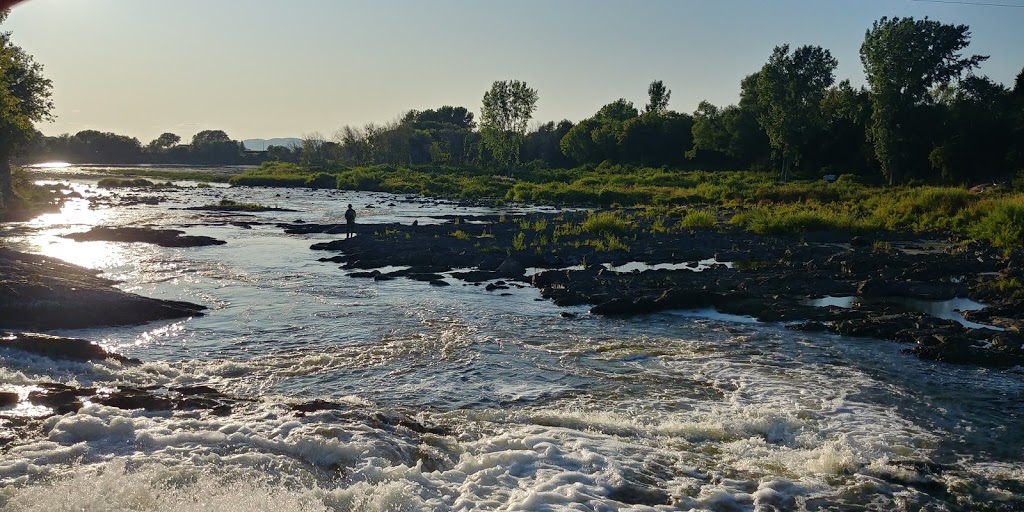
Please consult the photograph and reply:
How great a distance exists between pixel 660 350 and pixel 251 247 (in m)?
19.0

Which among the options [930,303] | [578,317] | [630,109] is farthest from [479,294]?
[630,109]

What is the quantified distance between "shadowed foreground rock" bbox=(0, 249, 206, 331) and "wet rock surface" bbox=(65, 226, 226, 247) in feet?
37.5

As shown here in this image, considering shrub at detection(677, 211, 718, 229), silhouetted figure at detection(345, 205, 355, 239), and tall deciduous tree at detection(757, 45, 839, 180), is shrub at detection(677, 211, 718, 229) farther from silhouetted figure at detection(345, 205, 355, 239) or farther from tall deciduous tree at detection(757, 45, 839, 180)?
A: tall deciduous tree at detection(757, 45, 839, 180)

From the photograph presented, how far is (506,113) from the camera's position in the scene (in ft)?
285

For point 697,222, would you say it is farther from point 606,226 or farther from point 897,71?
point 897,71

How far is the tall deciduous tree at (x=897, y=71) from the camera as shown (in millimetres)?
51562

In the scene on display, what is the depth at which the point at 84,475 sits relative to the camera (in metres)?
6.82

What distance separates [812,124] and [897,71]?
36.9ft

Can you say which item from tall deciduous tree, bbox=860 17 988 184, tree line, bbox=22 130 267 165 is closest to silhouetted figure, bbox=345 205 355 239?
tall deciduous tree, bbox=860 17 988 184

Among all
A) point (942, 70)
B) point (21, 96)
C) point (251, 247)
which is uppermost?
point (942, 70)

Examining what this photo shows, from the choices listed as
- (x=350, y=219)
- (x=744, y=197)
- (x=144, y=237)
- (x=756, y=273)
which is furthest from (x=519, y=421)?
(x=744, y=197)

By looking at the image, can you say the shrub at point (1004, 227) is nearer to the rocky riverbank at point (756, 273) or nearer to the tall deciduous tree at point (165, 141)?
the rocky riverbank at point (756, 273)

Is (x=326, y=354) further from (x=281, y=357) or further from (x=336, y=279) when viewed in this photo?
(x=336, y=279)

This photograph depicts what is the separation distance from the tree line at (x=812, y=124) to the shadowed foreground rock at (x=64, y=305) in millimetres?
18278
